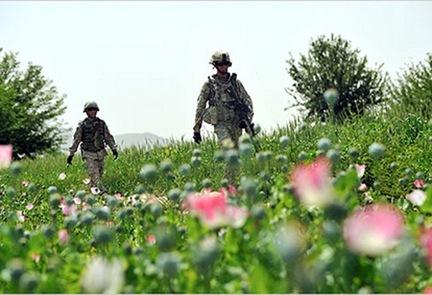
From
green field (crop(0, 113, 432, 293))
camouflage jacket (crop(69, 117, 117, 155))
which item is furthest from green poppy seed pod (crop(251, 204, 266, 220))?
camouflage jacket (crop(69, 117, 117, 155))

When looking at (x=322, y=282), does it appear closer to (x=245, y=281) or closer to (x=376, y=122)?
(x=245, y=281)

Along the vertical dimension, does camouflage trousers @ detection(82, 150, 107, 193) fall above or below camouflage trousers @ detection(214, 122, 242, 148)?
below

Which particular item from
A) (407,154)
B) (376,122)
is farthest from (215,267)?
(376,122)

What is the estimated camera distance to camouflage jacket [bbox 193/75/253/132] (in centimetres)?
834

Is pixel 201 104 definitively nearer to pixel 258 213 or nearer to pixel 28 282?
pixel 258 213

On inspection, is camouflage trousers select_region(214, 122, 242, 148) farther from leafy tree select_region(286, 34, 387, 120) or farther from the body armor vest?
leafy tree select_region(286, 34, 387, 120)

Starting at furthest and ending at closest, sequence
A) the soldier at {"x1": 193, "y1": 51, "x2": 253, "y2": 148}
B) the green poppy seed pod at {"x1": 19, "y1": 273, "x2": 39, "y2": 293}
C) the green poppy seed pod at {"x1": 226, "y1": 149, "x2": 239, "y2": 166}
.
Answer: the soldier at {"x1": 193, "y1": 51, "x2": 253, "y2": 148} → the green poppy seed pod at {"x1": 226, "y1": 149, "x2": 239, "y2": 166} → the green poppy seed pod at {"x1": 19, "y1": 273, "x2": 39, "y2": 293}

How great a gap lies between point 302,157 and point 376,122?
902cm

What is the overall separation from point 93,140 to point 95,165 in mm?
449

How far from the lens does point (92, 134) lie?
1089 cm

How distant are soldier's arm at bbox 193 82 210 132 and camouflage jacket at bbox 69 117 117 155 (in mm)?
2538

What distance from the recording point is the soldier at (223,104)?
834cm

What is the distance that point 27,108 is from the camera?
36094mm

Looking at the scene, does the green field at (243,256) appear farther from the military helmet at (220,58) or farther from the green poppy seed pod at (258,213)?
the military helmet at (220,58)
